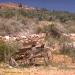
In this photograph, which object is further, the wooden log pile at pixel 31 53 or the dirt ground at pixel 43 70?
the wooden log pile at pixel 31 53

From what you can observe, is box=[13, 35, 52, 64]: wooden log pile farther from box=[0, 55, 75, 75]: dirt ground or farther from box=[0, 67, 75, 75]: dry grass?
box=[0, 67, 75, 75]: dry grass

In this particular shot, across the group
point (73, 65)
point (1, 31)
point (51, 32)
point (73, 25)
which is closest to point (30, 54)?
point (73, 65)

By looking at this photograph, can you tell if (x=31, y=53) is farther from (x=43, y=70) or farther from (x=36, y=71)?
(x=36, y=71)

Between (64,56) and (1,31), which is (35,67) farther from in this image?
(1,31)

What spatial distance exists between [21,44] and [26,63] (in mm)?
1118

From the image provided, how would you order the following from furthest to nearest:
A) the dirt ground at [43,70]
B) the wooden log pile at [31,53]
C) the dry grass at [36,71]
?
1. the wooden log pile at [31,53]
2. the dirt ground at [43,70]
3. the dry grass at [36,71]

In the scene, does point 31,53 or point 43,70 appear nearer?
point 43,70

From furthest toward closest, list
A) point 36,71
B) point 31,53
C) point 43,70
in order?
1. point 31,53
2. point 43,70
3. point 36,71

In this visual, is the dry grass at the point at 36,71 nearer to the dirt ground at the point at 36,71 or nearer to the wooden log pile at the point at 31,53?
the dirt ground at the point at 36,71

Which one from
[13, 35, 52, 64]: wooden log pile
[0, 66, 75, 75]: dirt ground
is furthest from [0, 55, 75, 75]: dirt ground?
[13, 35, 52, 64]: wooden log pile

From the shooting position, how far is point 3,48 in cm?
2100

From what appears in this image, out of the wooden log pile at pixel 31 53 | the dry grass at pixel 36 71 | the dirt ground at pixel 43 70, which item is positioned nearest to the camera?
the dry grass at pixel 36 71

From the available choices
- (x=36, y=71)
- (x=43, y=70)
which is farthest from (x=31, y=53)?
(x=36, y=71)

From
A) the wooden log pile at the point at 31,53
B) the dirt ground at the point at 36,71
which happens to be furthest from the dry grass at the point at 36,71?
the wooden log pile at the point at 31,53
